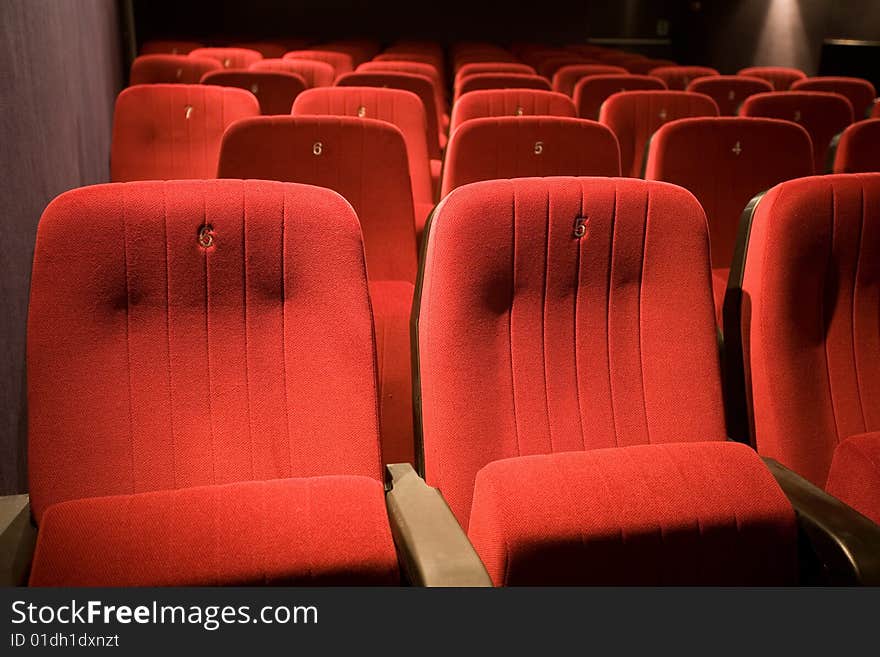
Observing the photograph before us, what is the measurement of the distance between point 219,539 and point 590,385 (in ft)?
1.77

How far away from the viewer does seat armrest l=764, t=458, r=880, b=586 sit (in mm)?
838

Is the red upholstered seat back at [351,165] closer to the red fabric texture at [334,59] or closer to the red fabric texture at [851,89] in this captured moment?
the red fabric texture at [851,89]

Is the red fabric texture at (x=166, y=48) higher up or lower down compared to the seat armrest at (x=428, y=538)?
higher up

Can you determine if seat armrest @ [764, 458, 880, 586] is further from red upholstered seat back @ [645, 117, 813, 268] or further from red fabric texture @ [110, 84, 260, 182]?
red fabric texture @ [110, 84, 260, 182]

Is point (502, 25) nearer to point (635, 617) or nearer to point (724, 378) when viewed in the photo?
point (724, 378)

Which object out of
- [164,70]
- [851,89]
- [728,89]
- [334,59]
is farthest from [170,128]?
[851,89]

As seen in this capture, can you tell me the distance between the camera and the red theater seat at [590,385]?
86 cm

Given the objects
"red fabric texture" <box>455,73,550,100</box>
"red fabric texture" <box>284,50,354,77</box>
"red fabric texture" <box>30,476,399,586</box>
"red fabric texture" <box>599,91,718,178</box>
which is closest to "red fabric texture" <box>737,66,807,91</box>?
"red fabric texture" <box>455,73,550,100</box>

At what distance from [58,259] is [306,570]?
476 millimetres

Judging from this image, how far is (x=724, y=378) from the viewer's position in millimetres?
1219

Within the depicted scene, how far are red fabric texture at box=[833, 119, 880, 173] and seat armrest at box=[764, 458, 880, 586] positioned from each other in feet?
4.51

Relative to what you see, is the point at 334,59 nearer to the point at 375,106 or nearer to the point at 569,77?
the point at 569,77

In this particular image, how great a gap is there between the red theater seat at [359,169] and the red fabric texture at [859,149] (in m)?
1.14

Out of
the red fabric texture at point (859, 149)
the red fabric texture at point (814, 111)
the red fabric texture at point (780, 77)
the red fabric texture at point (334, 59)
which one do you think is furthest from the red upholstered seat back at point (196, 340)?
the red fabric texture at point (780, 77)
